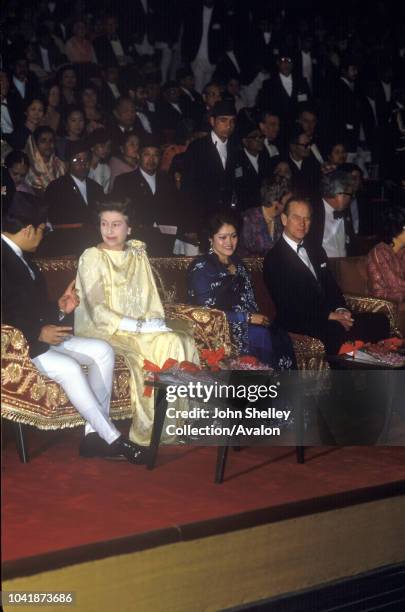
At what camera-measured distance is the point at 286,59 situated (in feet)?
34.3

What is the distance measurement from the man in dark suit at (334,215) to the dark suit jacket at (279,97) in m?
2.67

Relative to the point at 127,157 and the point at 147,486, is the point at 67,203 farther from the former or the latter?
the point at 147,486

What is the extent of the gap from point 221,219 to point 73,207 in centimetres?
172

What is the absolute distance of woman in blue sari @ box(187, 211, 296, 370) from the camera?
5895 millimetres

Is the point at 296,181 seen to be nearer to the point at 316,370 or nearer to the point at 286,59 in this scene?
the point at 286,59

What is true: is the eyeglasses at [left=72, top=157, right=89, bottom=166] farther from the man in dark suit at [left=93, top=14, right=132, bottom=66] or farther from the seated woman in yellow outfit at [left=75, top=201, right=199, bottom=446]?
the man in dark suit at [left=93, top=14, right=132, bottom=66]

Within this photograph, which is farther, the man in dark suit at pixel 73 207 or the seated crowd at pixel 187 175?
the man in dark suit at pixel 73 207

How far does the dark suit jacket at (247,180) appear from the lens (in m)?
7.97

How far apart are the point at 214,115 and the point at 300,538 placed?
364 cm

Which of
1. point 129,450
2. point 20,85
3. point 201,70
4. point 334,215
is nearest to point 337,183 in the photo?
point 334,215

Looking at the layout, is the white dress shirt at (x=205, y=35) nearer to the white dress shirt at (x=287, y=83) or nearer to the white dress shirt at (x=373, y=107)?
the white dress shirt at (x=287, y=83)

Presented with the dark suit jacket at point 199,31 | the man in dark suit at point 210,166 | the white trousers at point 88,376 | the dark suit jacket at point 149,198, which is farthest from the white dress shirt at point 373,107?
the white trousers at point 88,376

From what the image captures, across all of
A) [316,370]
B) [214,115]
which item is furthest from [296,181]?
[316,370]

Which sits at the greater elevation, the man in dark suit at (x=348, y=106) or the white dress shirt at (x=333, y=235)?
the man in dark suit at (x=348, y=106)
